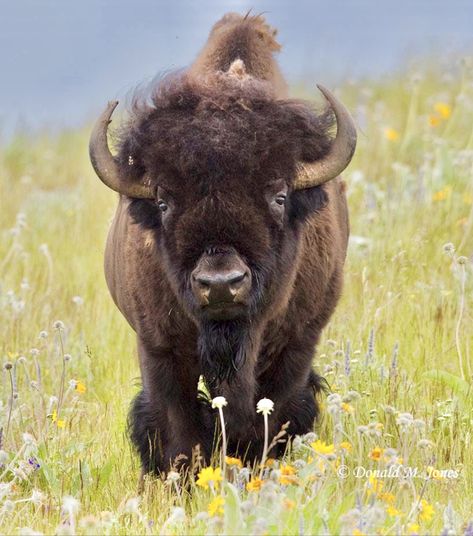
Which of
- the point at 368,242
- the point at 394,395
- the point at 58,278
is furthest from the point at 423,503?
the point at 58,278

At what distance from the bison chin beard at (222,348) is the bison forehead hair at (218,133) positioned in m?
0.61

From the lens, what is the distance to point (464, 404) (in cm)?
593

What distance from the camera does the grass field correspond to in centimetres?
431

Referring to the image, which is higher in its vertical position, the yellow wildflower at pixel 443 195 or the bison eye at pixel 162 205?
the bison eye at pixel 162 205

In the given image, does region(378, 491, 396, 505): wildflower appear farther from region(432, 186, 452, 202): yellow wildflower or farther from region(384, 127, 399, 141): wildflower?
region(384, 127, 399, 141): wildflower

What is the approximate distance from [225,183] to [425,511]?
148 cm

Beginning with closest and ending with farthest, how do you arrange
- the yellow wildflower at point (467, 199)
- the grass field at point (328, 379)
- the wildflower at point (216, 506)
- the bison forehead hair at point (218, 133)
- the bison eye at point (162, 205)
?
the wildflower at point (216, 506) < the grass field at point (328, 379) < the bison forehead hair at point (218, 133) < the bison eye at point (162, 205) < the yellow wildflower at point (467, 199)

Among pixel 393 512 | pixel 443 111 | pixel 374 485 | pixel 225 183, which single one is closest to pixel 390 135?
pixel 443 111

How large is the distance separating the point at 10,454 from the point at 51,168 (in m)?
8.89

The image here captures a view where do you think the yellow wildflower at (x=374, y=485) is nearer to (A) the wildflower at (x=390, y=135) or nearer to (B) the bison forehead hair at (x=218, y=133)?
(B) the bison forehead hair at (x=218, y=133)

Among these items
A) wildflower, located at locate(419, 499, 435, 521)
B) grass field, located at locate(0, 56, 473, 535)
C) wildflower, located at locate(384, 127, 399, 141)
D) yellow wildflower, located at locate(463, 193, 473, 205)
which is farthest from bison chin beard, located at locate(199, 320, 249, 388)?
wildflower, located at locate(384, 127, 399, 141)

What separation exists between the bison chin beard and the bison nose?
0.94ft

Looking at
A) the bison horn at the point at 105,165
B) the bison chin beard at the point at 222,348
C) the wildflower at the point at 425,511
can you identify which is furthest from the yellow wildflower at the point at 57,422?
the wildflower at the point at 425,511

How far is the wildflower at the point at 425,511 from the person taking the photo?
4.18m
